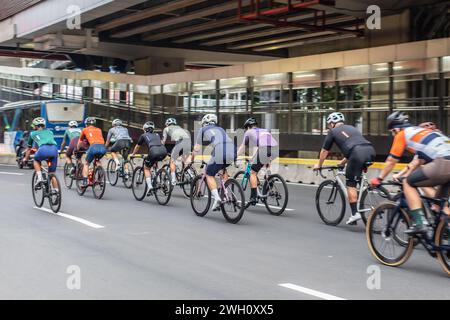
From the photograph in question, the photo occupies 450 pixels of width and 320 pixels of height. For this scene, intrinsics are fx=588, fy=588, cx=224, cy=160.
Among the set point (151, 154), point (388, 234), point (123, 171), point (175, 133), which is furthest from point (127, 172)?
point (388, 234)

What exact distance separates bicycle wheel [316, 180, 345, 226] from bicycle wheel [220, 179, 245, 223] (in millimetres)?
1391

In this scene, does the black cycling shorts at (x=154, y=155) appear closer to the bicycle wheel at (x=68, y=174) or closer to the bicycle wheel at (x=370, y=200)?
the bicycle wheel at (x=68, y=174)

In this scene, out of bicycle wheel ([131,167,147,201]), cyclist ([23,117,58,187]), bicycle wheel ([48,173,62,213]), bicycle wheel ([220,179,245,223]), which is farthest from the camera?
bicycle wheel ([131,167,147,201])

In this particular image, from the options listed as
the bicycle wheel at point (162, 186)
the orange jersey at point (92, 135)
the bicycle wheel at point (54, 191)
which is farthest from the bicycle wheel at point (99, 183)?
the bicycle wheel at point (54, 191)

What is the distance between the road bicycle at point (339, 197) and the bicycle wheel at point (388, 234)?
1751 mm

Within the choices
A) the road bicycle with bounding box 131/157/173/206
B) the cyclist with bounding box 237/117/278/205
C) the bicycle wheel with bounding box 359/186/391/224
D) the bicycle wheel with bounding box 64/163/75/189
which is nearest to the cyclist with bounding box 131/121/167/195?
the road bicycle with bounding box 131/157/173/206

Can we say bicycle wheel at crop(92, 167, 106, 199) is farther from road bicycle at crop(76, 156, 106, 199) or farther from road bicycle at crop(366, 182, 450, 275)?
road bicycle at crop(366, 182, 450, 275)

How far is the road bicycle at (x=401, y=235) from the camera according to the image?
636 cm

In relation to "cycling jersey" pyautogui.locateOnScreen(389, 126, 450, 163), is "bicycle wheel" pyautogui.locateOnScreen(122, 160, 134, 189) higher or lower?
lower

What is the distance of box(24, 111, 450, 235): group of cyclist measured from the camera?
6547 mm

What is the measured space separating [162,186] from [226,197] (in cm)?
294

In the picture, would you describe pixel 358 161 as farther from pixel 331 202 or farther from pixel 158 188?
pixel 158 188

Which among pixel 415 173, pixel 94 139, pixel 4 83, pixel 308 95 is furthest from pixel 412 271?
pixel 4 83

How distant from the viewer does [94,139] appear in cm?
1377
